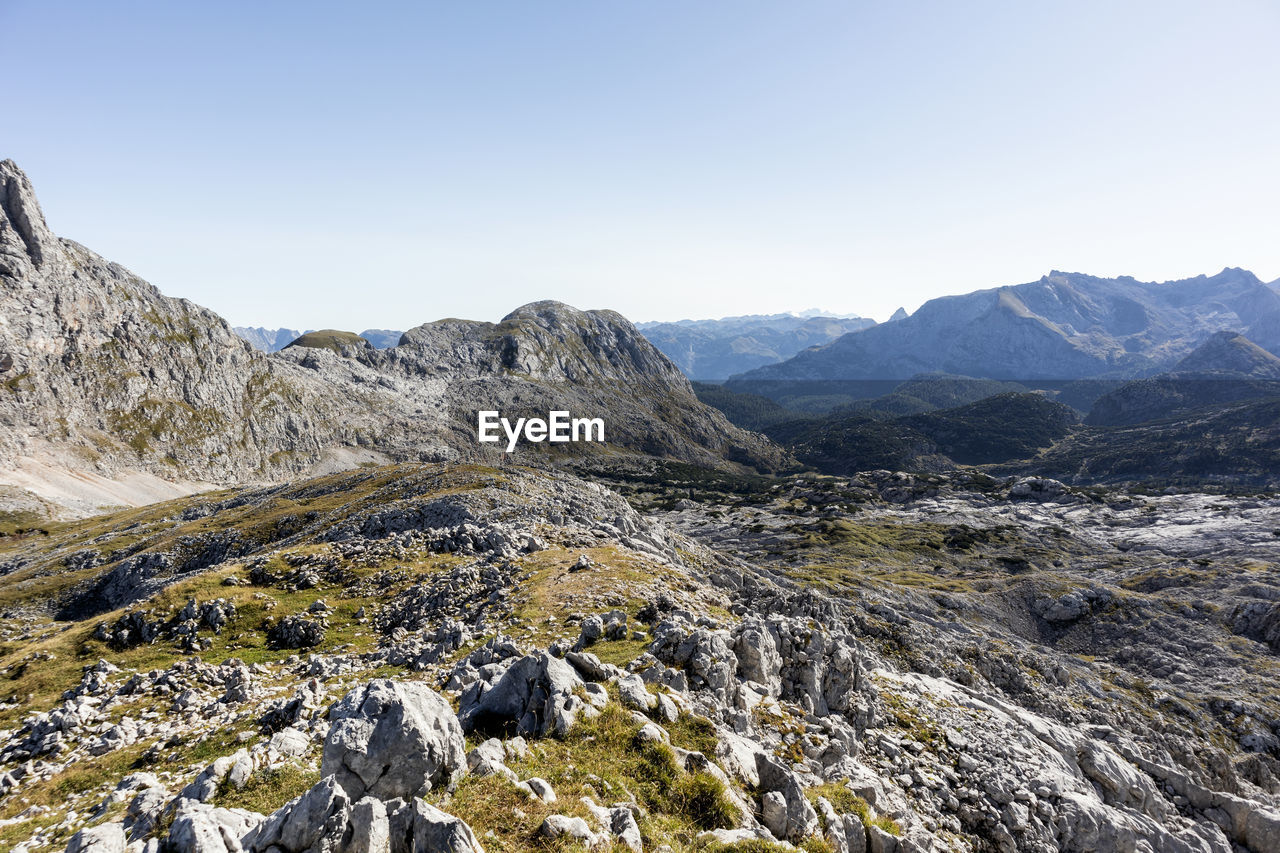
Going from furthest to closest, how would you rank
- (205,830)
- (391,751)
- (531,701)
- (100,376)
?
(100,376) → (531,701) → (391,751) → (205,830)

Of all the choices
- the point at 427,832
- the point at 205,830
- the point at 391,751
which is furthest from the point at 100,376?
the point at 427,832

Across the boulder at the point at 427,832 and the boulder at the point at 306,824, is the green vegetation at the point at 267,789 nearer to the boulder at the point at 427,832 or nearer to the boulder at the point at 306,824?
the boulder at the point at 306,824

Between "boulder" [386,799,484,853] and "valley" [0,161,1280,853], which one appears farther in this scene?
"valley" [0,161,1280,853]

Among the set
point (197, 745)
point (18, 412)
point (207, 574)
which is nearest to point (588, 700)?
point (197, 745)

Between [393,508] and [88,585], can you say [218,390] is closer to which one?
[88,585]

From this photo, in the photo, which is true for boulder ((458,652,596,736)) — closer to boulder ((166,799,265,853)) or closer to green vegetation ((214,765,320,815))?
green vegetation ((214,765,320,815))

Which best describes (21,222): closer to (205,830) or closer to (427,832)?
(205,830)

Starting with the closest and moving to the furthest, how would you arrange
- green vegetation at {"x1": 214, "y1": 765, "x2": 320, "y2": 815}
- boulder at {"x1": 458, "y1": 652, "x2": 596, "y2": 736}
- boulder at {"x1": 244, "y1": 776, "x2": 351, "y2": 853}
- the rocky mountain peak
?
boulder at {"x1": 244, "y1": 776, "x2": 351, "y2": 853}, green vegetation at {"x1": 214, "y1": 765, "x2": 320, "y2": 815}, boulder at {"x1": 458, "y1": 652, "x2": 596, "y2": 736}, the rocky mountain peak

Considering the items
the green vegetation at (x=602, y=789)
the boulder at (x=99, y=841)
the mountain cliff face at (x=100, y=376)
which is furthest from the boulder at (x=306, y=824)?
the mountain cliff face at (x=100, y=376)

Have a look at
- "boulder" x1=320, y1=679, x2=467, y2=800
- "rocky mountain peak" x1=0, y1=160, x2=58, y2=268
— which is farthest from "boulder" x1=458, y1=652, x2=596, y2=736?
"rocky mountain peak" x1=0, y1=160, x2=58, y2=268

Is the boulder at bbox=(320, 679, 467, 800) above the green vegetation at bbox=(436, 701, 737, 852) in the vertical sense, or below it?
above
